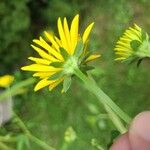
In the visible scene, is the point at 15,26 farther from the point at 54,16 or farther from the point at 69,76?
the point at 69,76

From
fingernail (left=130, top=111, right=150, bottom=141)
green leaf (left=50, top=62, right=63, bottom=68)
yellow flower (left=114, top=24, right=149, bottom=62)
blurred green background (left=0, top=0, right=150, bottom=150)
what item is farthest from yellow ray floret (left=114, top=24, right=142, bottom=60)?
blurred green background (left=0, top=0, right=150, bottom=150)

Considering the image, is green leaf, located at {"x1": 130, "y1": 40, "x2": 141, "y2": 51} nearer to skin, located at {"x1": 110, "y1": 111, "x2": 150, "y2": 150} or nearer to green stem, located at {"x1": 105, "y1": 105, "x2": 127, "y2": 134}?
green stem, located at {"x1": 105, "y1": 105, "x2": 127, "y2": 134}

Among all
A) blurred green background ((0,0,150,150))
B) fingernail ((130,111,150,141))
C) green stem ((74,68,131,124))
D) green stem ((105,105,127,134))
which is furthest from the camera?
blurred green background ((0,0,150,150))

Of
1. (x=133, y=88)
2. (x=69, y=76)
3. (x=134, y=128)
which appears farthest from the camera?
(x=133, y=88)

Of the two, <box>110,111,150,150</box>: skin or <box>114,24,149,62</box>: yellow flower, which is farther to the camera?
<box>114,24,149,62</box>: yellow flower

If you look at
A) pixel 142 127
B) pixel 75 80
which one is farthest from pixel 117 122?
pixel 75 80

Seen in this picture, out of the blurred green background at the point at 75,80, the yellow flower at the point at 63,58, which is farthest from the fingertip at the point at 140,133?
the blurred green background at the point at 75,80

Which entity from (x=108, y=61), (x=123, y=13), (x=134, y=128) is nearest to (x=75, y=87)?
(x=108, y=61)
